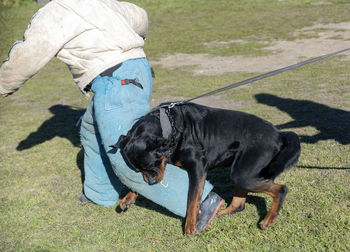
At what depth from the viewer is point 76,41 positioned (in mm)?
3475

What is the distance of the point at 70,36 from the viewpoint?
11.2 ft

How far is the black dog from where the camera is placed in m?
3.20

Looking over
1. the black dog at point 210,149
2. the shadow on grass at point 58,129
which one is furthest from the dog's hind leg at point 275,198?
the shadow on grass at point 58,129

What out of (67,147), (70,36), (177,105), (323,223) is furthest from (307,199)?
(67,147)

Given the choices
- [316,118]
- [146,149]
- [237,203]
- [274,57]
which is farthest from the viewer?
[274,57]

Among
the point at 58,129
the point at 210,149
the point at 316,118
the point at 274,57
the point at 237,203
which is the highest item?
the point at 210,149

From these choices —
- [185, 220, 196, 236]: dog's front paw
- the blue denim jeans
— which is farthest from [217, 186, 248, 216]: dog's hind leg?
[185, 220, 196, 236]: dog's front paw

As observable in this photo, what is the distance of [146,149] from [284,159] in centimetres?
108

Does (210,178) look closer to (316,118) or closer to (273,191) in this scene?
(273,191)

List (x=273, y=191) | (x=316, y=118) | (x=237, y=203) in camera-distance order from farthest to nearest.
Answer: (x=316, y=118)
(x=237, y=203)
(x=273, y=191)

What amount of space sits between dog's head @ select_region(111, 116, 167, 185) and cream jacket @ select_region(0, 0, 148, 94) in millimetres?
707

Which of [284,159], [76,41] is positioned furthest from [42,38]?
[284,159]

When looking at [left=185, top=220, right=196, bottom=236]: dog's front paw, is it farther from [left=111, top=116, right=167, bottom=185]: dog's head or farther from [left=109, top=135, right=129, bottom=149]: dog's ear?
[left=109, top=135, right=129, bottom=149]: dog's ear

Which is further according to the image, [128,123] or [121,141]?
[128,123]
